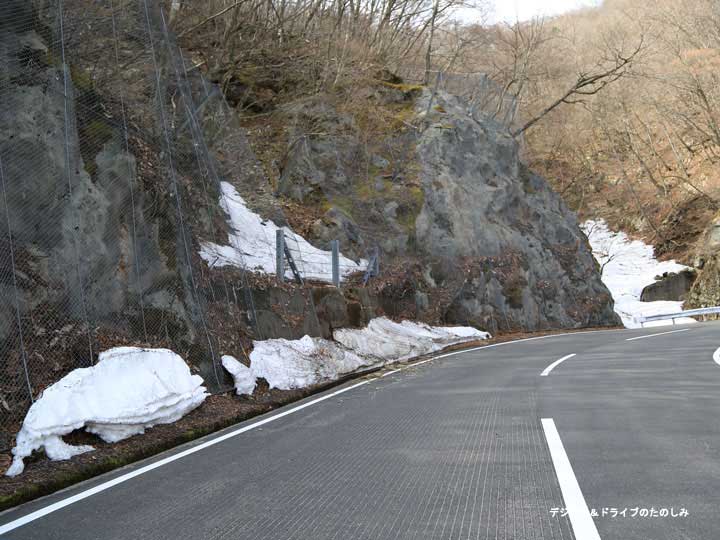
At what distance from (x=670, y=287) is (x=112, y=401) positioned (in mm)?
43270

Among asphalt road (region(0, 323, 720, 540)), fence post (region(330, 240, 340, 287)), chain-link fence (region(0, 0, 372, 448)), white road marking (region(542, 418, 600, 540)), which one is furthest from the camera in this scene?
fence post (region(330, 240, 340, 287))

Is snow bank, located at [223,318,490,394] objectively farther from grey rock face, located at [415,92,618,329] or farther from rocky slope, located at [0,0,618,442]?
grey rock face, located at [415,92,618,329]

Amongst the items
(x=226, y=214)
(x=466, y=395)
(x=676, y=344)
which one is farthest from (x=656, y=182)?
(x=466, y=395)

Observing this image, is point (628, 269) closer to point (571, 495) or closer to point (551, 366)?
point (551, 366)

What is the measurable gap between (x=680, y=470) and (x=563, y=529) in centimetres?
176

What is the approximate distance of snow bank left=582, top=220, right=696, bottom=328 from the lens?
4075 centimetres

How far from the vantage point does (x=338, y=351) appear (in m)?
15.1

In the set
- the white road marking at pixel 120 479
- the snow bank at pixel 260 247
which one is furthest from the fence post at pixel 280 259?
the white road marking at pixel 120 479

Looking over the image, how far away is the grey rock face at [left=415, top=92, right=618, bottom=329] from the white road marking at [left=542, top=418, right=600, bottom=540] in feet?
61.3

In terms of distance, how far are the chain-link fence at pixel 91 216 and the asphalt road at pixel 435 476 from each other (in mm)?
2091

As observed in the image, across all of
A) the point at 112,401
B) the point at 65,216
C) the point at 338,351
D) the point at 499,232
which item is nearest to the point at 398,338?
the point at 338,351

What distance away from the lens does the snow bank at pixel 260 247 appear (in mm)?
17211

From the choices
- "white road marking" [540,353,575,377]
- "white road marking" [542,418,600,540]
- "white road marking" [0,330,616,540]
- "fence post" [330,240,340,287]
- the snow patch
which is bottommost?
"white road marking" [540,353,575,377]

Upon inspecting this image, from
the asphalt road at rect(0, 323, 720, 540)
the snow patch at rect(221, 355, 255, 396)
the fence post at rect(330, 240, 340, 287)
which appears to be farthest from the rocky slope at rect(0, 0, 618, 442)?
the asphalt road at rect(0, 323, 720, 540)
